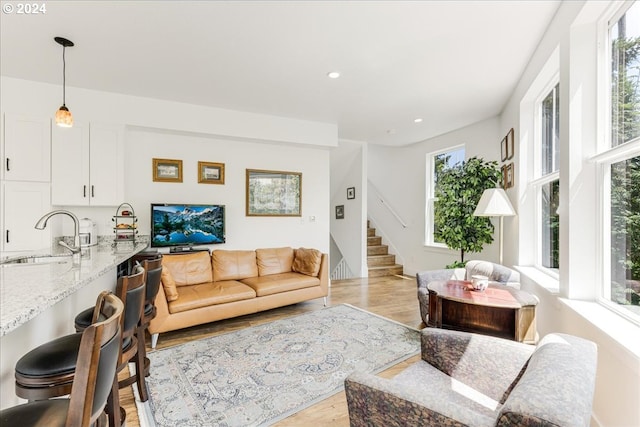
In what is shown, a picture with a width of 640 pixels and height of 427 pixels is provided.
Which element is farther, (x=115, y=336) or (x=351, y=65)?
(x=351, y=65)

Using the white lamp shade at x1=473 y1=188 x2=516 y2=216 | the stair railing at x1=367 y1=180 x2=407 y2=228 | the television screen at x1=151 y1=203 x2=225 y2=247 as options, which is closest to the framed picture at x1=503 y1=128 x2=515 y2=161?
the white lamp shade at x1=473 y1=188 x2=516 y2=216

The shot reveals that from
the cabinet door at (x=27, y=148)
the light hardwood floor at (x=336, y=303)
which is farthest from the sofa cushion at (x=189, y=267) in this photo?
the cabinet door at (x=27, y=148)

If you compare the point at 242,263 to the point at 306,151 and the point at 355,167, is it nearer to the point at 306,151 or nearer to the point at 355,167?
the point at 306,151

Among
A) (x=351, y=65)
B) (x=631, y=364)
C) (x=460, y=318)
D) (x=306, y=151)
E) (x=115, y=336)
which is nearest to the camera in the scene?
(x=115, y=336)

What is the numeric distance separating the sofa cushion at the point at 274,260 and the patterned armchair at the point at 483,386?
2875mm

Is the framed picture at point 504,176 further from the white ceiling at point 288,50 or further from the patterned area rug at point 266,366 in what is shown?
the patterned area rug at point 266,366

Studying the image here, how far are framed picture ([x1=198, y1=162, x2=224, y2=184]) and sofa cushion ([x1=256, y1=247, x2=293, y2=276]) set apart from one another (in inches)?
51.0

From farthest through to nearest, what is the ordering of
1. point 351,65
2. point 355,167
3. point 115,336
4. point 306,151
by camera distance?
1. point 355,167
2. point 306,151
3. point 351,65
4. point 115,336

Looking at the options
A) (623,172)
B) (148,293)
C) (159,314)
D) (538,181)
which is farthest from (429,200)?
(148,293)

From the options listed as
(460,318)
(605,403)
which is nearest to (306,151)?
(460,318)

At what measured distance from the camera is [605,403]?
→ 169 centimetres

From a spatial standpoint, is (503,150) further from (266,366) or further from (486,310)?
(266,366)

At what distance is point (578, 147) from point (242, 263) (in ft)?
12.1

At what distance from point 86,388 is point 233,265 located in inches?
131
